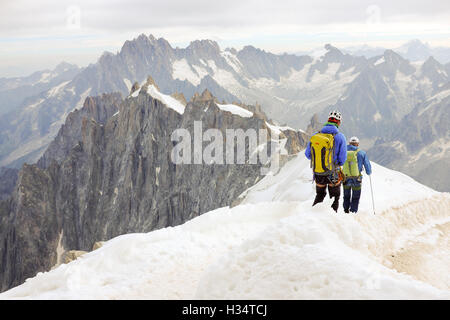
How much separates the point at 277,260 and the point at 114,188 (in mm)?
144413

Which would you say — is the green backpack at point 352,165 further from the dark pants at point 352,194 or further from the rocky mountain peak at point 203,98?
the rocky mountain peak at point 203,98

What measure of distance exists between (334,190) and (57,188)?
560 feet

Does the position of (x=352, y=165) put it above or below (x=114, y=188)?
above

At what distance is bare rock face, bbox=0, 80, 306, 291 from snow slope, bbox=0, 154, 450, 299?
7476 cm

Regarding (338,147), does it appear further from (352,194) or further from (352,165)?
(352,194)

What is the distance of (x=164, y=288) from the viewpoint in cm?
1045

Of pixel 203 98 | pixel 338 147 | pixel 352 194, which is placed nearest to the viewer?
pixel 338 147

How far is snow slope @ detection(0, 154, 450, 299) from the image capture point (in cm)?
814

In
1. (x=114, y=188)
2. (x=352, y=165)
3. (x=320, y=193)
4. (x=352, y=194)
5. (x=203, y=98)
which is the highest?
(x=352, y=165)

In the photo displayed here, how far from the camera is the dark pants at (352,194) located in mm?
14227

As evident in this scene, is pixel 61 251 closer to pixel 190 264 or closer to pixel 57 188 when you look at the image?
pixel 57 188

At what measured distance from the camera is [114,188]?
145 meters

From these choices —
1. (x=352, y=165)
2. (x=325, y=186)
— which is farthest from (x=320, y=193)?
(x=352, y=165)

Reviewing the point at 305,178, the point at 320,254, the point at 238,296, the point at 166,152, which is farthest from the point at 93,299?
the point at 166,152
